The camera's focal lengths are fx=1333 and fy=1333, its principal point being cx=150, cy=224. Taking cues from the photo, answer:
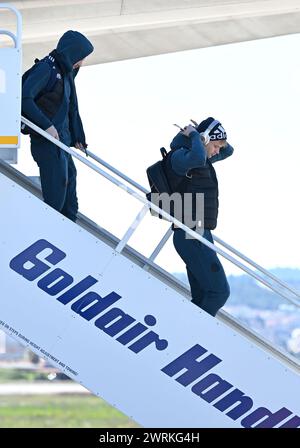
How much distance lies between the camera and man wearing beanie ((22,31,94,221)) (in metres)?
9.79

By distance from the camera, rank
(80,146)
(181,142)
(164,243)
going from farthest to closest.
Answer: (164,243) < (80,146) < (181,142)

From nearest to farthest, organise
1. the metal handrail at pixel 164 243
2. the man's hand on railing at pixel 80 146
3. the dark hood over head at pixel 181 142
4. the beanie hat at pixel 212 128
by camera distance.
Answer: the dark hood over head at pixel 181 142 → the beanie hat at pixel 212 128 → the man's hand on railing at pixel 80 146 → the metal handrail at pixel 164 243

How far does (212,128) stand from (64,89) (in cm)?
122

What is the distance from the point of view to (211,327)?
32.2ft

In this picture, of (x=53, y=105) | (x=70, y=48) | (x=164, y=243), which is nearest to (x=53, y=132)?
(x=53, y=105)

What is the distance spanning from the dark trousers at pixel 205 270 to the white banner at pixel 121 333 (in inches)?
15.3

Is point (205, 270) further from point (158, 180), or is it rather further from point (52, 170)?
point (52, 170)

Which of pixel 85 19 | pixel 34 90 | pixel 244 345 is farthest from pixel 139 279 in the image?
pixel 85 19

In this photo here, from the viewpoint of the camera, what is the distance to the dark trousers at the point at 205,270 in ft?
33.2

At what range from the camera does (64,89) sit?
33.1ft

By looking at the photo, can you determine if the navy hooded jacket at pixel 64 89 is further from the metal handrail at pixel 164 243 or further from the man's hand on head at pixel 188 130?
the man's hand on head at pixel 188 130

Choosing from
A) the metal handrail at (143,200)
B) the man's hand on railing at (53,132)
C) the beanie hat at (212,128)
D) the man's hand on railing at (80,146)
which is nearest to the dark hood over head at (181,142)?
the beanie hat at (212,128)

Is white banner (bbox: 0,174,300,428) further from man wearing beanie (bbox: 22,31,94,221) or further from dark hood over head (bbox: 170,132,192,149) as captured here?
dark hood over head (bbox: 170,132,192,149)
